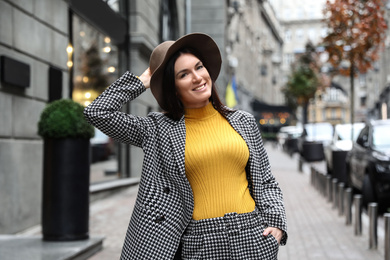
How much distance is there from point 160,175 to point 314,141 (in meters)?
26.4

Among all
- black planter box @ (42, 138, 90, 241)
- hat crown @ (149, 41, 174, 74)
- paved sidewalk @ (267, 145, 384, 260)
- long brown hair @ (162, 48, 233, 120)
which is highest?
hat crown @ (149, 41, 174, 74)

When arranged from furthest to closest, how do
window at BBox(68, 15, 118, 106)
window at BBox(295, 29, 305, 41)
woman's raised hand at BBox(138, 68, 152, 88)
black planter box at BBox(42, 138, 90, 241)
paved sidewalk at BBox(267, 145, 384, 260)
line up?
window at BBox(295, 29, 305, 41), window at BBox(68, 15, 118, 106), paved sidewalk at BBox(267, 145, 384, 260), black planter box at BBox(42, 138, 90, 241), woman's raised hand at BBox(138, 68, 152, 88)

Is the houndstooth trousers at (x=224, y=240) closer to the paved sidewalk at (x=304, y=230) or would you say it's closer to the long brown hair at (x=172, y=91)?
the long brown hair at (x=172, y=91)

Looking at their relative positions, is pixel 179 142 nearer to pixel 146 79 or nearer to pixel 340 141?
pixel 146 79

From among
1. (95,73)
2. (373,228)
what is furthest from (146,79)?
(95,73)

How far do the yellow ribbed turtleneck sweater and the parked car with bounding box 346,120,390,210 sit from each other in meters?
7.97

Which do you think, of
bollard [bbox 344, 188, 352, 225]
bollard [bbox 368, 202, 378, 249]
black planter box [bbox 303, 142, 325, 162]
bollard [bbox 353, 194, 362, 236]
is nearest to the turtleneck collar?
bollard [bbox 368, 202, 378, 249]

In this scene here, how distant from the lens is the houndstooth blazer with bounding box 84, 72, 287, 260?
2627 mm

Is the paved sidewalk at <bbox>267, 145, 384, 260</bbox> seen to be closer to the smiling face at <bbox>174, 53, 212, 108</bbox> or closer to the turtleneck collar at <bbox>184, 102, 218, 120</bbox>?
the turtleneck collar at <bbox>184, 102, 218, 120</bbox>

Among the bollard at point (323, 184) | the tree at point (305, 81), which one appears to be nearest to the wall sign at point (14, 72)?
the bollard at point (323, 184)

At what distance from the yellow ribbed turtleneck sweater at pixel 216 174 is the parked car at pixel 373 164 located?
7.97 m

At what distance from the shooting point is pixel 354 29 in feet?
60.1

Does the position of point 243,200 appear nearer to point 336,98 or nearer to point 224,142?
point 224,142

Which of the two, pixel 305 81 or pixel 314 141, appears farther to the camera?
pixel 305 81
